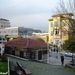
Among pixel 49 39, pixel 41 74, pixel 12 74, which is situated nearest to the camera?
pixel 12 74

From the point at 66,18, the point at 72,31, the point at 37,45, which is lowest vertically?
the point at 37,45

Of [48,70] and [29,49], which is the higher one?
[29,49]

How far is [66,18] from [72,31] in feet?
6.23

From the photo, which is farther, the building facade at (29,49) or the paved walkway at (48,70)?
the building facade at (29,49)

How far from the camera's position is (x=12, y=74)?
13.8 m

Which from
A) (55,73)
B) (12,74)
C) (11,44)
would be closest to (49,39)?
(11,44)

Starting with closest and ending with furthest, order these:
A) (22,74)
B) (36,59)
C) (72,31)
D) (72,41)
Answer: (22,74), (72,31), (72,41), (36,59)

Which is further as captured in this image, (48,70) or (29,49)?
(29,49)

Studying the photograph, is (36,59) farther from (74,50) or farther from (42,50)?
(74,50)

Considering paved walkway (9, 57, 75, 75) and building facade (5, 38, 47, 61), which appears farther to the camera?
building facade (5, 38, 47, 61)

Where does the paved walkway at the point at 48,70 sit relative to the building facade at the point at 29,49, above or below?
below

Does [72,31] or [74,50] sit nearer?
[72,31]

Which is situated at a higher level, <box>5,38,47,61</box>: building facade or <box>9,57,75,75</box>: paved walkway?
<box>5,38,47,61</box>: building facade

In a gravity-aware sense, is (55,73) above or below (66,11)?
below
